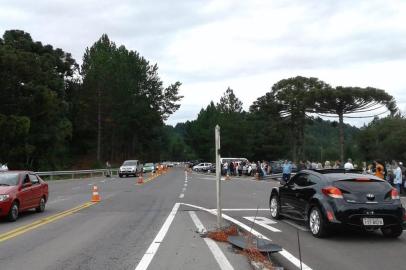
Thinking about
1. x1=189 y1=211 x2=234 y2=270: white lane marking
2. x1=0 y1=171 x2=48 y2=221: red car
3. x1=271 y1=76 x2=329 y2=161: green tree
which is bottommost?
x1=189 y1=211 x2=234 y2=270: white lane marking

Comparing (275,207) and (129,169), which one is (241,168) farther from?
(275,207)

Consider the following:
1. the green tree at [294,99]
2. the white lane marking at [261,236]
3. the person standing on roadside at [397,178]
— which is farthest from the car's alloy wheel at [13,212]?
the green tree at [294,99]

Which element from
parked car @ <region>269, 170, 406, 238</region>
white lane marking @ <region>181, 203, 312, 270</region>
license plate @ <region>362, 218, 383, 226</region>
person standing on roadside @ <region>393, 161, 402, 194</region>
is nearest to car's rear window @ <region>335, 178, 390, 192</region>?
parked car @ <region>269, 170, 406, 238</region>

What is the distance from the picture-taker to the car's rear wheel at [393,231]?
37.2 feet

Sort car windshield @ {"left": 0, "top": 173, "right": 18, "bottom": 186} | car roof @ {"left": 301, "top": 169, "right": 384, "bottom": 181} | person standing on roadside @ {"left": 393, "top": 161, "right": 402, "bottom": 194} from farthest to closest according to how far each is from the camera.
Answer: person standing on roadside @ {"left": 393, "top": 161, "right": 402, "bottom": 194}, car windshield @ {"left": 0, "top": 173, "right": 18, "bottom": 186}, car roof @ {"left": 301, "top": 169, "right": 384, "bottom": 181}

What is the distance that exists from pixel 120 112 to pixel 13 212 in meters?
73.2

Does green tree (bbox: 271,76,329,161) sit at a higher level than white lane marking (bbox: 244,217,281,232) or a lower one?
higher

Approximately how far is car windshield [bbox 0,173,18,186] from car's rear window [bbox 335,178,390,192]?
378 inches

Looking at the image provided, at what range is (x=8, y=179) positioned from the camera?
1606 centimetres

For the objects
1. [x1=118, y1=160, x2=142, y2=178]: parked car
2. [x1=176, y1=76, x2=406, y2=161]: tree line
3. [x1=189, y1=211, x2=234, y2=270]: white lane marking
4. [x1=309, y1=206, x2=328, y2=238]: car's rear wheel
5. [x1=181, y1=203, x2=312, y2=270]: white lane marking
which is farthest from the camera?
[x1=176, y1=76, x2=406, y2=161]: tree line

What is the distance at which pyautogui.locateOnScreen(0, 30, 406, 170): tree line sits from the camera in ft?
162

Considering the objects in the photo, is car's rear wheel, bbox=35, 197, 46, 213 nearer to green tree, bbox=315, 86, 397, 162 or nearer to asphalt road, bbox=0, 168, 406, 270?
asphalt road, bbox=0, 168, 406, 270

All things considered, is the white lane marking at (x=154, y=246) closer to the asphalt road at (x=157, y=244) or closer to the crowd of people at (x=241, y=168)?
the asphalt road at (x=157, y=244)

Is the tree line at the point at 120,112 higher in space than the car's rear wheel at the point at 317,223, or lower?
higher
